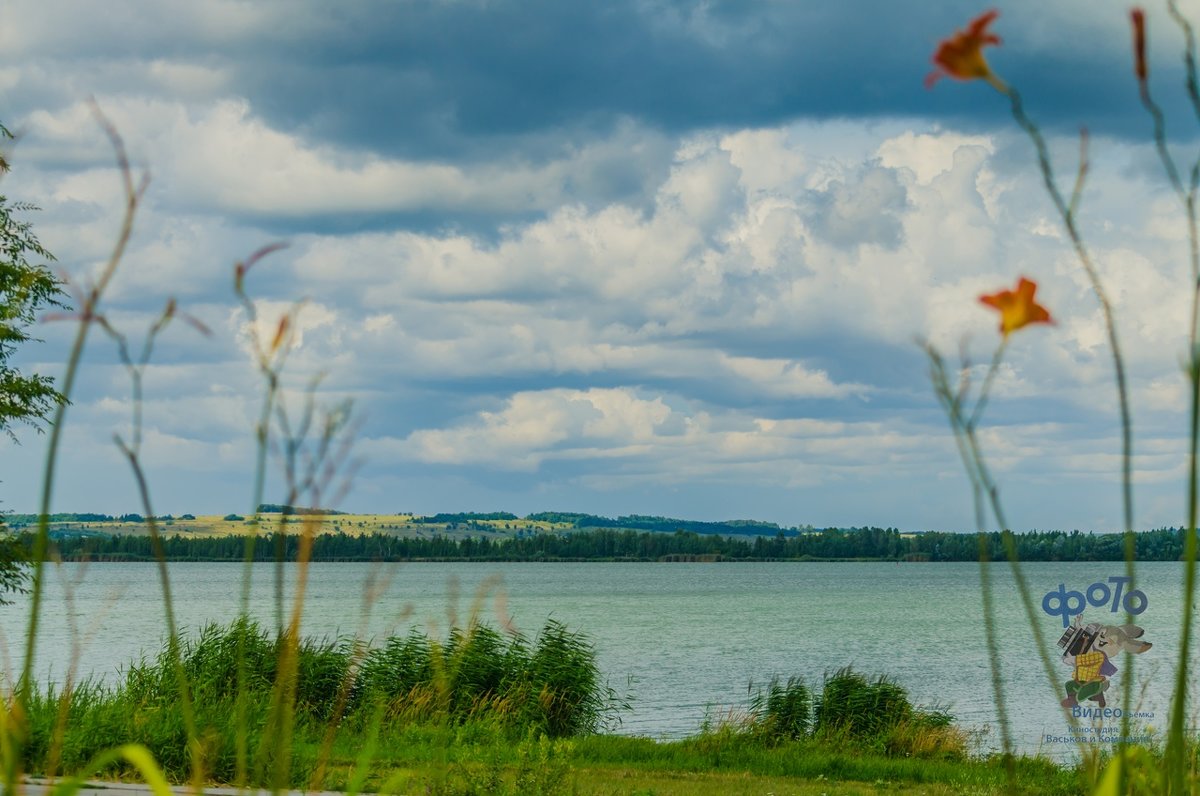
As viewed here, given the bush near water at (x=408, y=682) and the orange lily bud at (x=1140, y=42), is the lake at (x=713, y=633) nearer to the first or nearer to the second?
the bush near water at (x=408, y=682)

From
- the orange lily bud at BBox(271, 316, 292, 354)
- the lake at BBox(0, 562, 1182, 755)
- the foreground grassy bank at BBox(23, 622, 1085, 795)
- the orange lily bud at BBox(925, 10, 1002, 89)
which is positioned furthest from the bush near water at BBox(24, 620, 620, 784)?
the orange lily bud at BBox(925, 10, 1002, 89)

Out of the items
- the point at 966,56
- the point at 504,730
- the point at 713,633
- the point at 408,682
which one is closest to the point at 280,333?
the point at 966,56

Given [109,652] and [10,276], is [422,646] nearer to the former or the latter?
[10,276]

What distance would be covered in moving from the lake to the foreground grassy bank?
949 mm

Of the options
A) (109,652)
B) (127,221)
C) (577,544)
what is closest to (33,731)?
(127,221)

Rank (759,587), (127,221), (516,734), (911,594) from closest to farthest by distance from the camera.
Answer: (127,221) < (516,734) < (911,594) < (759,587)

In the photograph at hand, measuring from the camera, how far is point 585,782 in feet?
39.8

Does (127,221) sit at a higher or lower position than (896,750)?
higher

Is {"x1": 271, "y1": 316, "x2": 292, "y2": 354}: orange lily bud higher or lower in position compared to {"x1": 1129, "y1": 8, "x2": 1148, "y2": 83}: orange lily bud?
lower

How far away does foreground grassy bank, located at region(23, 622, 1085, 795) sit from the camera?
9328 millimetres

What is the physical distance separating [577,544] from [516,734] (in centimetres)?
16707

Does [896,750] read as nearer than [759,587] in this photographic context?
Yes

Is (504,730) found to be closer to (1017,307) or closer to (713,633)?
(1017,307)

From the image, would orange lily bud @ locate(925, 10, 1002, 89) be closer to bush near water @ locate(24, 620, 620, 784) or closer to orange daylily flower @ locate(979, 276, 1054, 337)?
orange daylily flower @ locate(979, 276, 1054, 337)
